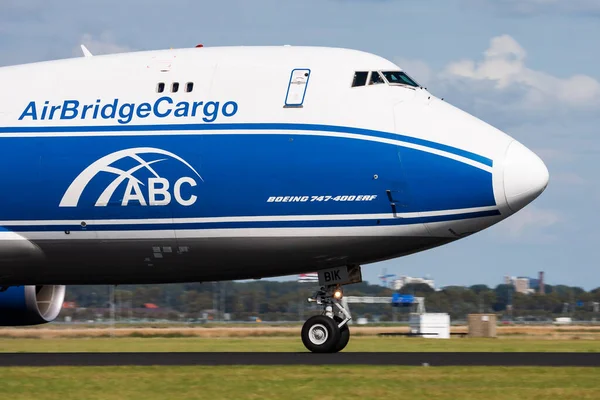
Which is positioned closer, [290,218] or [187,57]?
[290,218]

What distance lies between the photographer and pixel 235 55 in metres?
26.3

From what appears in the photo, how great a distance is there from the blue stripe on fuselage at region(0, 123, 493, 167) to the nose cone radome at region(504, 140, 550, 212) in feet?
1.51

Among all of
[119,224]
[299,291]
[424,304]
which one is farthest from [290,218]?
[424,304]

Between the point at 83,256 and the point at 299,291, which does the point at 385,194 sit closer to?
the point at 83,256

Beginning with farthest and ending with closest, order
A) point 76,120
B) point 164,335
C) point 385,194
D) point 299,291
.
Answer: point 299,291 < point 164,335 < point 76,120 < point 385,194

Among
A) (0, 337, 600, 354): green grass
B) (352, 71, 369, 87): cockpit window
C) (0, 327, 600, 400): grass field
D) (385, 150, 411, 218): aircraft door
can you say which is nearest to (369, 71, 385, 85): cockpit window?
(352, 71, 369, 87): cockpit window

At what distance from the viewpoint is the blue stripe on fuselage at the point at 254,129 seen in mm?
23953

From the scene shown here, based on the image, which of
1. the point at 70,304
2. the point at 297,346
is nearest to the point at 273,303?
the point at 70,304

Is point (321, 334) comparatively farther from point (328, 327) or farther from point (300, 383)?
point (300, 383)

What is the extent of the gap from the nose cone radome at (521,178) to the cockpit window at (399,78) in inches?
119

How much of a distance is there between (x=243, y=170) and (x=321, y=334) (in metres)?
4.10

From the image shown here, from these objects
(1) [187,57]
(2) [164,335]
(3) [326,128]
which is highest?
(1) [187,57]

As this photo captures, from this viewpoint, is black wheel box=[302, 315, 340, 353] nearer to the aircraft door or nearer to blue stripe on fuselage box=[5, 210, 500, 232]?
blue stripe on fuselage box=[5, 210, 500, 232]

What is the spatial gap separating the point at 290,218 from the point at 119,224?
3.97m
